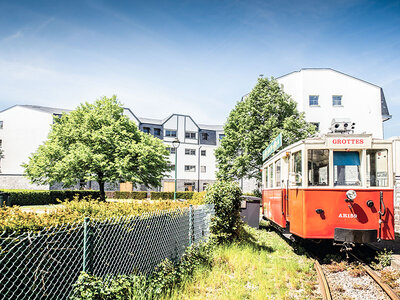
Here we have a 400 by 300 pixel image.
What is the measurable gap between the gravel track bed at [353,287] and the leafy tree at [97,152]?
1827cm

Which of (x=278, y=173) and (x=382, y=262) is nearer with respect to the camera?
(x=382, y=262)

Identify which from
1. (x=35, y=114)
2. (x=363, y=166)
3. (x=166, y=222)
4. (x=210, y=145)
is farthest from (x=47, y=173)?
(x=210, y=145)

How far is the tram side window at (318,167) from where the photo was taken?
7668mm

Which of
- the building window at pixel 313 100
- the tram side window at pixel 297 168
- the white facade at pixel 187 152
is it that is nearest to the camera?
the tram side window at pixel 297 168

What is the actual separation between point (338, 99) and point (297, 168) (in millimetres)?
26184

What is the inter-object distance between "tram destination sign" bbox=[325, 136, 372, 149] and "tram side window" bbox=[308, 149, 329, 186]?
0.84ft

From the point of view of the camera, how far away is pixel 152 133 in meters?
45.7

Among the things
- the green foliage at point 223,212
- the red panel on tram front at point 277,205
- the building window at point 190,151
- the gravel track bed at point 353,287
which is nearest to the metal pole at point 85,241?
the gravel track bed at point 353,287

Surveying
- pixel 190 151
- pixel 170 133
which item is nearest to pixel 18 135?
pixel 170 133

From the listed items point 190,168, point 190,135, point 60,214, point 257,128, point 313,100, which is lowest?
point 60,214

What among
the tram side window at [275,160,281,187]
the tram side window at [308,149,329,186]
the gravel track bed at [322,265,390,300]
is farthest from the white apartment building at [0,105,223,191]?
the gravel track bed at [322,265,390,300]

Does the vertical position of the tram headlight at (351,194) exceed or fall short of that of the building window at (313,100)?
it falls short

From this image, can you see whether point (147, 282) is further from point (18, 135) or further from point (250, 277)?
point (18, 135)

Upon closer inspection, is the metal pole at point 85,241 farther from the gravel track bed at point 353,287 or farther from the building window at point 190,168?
the building window at point 190,168
